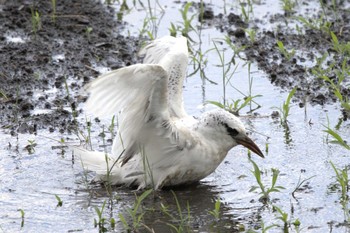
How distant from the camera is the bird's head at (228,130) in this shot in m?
7.29

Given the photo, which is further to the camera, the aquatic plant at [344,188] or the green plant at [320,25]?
the green plant at [320,25]

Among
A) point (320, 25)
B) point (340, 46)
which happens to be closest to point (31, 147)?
point (340, 46)

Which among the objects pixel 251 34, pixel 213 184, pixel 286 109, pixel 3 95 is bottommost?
pixel 213 184

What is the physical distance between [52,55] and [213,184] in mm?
3029

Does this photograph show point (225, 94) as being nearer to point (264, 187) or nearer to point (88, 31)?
point (88, 31)

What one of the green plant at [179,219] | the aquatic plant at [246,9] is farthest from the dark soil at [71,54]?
the green plant at [179,219]

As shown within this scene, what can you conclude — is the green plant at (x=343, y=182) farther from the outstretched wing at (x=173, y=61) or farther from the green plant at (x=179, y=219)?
the outstretched wing at (x=173, y=61)

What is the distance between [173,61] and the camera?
26.2 ft

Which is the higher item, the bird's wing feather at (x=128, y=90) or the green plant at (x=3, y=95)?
the green plant at (x=3, y=95)

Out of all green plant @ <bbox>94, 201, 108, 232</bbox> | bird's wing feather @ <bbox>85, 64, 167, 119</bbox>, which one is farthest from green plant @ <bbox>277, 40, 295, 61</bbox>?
green plant @ <bbox>94, 201, 108, 232</bbox>

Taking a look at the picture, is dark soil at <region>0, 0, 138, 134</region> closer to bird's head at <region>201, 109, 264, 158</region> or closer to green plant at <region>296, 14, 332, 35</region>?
bird's head at <region>201, 109, 264, 158</region>

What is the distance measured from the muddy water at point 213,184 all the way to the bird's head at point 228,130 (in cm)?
26

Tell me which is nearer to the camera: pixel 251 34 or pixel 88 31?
pixel 251 34

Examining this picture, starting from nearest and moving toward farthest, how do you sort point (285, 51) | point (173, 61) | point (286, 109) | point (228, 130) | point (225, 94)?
1. point (228, 130)
2. point (173, 61)
3. point (286, 109)
4. point (225, 94)
5. point (285, 51)
